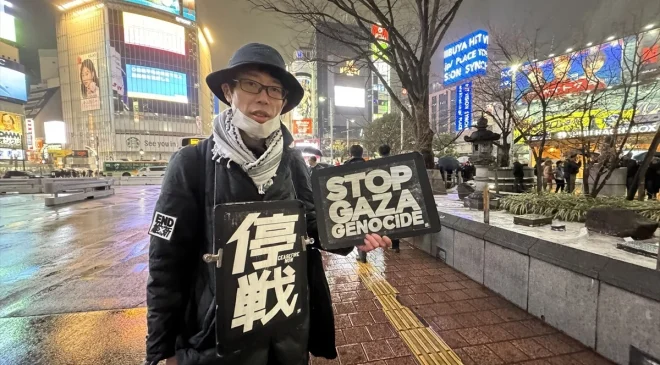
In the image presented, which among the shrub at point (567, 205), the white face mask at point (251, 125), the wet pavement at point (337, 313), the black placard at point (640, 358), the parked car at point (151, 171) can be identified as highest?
the white face mask at point (251, 125)

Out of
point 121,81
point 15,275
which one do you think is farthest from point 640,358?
point 121,81

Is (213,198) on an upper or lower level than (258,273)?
upper

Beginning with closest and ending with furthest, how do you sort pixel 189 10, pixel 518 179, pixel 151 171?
pixel 518 179
pixel 151 171
pixel 189 10

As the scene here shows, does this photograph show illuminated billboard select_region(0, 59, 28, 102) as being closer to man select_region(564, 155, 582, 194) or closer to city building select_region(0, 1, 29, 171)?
city building select_region(0, 1, 29, 171)

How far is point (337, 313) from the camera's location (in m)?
3.66

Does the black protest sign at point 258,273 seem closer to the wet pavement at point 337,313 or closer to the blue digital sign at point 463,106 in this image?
the wet pavement at point 337,313

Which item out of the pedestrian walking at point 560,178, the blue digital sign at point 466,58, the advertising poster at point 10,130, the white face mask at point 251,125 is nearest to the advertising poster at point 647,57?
the blue digital sign at point 466,58

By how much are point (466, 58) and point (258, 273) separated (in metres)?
18.5

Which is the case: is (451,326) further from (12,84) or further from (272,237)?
(12,84)

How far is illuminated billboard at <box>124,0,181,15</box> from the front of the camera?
72188 mm

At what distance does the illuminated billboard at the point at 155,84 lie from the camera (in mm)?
68750

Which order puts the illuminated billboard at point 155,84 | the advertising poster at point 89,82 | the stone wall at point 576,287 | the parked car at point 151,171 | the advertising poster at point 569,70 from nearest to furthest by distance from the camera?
the stone wall at point 576,287, the advertising poster at point 569,70, the parked car at point 151,171, the advertising poster at point 89,82, the illuminated billboard at point 155,84

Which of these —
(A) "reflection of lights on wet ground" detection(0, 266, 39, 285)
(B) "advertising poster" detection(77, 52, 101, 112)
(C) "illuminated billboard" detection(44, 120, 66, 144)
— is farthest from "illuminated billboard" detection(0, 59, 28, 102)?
(A) "reflection of lights on wet ground" detection(0, 266, 39, 285)

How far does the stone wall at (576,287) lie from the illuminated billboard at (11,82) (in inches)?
2311
